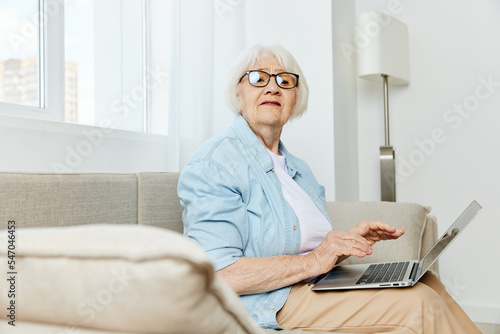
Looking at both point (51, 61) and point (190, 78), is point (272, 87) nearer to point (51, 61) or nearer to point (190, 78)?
point (190, 78)

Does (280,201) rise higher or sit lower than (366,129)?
lower

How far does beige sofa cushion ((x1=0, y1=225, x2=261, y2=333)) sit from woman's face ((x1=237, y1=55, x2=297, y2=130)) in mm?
1273

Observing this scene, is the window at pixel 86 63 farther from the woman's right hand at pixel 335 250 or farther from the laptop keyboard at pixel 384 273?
the laptop keyboard at pixel 384 273

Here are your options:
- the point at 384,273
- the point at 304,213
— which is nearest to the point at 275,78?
the point at 304,213

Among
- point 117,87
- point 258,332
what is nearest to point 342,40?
point 117,87

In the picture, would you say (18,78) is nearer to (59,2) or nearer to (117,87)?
(59,2)

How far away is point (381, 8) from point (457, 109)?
0.73 metres

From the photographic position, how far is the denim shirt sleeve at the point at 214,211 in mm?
1217

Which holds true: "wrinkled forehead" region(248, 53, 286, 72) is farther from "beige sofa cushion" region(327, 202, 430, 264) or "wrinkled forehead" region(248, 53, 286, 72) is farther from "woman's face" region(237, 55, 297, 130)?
"beige sofa cushion" region(327, 202, 430, 264)

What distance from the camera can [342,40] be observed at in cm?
270

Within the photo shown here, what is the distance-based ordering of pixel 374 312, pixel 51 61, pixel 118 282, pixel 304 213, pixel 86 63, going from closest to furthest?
1. pixel 118 282
2. pixel 374 312
3. pixel 304 213
4. pixel 51 61
5. pixel 86 63

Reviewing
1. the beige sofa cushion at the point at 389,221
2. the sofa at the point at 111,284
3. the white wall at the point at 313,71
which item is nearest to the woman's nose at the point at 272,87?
the beige sofa cushion at the point at 389,221

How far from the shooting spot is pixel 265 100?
5.38ft

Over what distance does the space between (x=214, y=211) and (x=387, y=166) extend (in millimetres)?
1656
